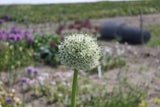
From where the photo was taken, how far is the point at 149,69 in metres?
5.89

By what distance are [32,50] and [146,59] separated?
3.30 metres

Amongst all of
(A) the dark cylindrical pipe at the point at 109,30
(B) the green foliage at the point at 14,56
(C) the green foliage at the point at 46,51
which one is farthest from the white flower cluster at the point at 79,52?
(A) the dark cylindrical pipe at the point at 109,30

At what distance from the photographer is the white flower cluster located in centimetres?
172

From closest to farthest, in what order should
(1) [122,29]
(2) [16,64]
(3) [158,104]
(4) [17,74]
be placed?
(3) [158,104] → (4) [17,74] → (2) [16,64] → (1) [122,29]

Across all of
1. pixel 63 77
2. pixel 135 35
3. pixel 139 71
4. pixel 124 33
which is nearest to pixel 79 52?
pixel 63 77

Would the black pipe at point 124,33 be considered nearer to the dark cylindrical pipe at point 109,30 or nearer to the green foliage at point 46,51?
the dark cylindrical pipe at point 109,30

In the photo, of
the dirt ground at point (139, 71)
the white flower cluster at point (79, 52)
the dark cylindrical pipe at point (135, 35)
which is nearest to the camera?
the white flower cluster at point (79, 52)

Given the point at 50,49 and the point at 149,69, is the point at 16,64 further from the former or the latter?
the point at 149,69

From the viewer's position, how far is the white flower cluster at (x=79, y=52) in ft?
Result: 5.65

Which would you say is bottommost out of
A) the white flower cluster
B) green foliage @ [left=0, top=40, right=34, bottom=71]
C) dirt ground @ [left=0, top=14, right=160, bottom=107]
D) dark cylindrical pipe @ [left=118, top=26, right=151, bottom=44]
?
dirt ground @ [left=0, top=14, right=160, bottom=107]

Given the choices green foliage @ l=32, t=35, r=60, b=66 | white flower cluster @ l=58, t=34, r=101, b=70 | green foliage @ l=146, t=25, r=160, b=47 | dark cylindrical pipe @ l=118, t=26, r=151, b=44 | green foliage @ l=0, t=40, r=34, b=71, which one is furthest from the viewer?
dark cylindrical pipe @ l=118, t=26, r=151, b=44

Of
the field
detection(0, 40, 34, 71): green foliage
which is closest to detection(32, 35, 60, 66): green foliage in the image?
the field

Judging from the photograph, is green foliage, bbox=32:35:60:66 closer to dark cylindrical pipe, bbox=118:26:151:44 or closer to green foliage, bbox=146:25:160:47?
dark cylindrical pipe, bbox=118:26:151:44

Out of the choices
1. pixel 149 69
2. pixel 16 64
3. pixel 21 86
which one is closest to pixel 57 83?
pixel 21 86
